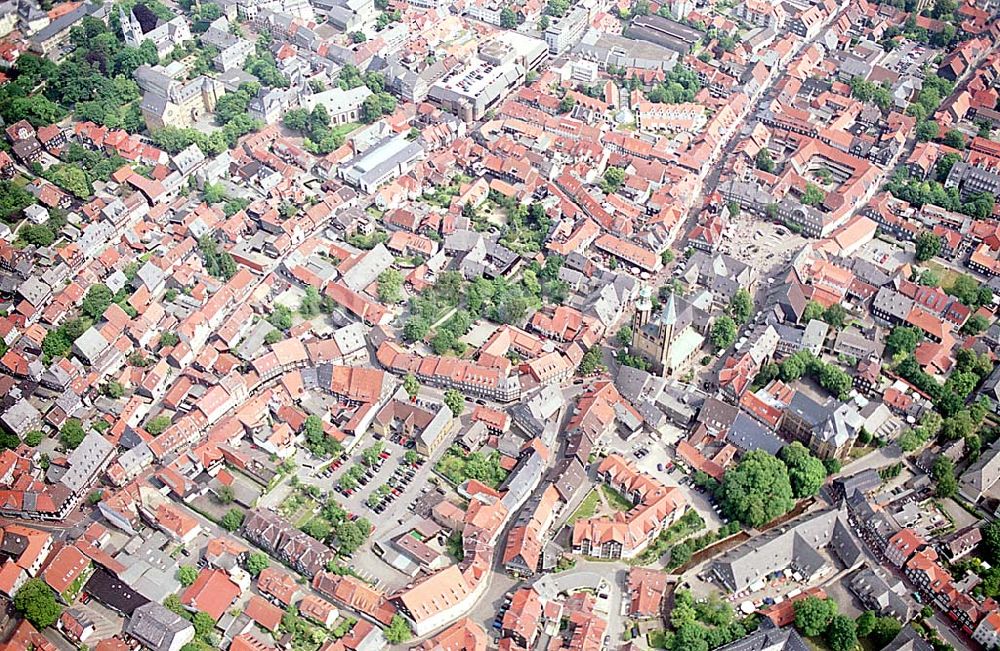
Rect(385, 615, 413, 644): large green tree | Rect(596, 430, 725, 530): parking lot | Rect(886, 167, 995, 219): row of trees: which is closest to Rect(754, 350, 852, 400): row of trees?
Rect(596, 430, 725, 530): parking lot

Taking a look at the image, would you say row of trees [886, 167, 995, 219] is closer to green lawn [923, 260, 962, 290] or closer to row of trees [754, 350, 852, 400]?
green lawn [923, 260, 962, 290]

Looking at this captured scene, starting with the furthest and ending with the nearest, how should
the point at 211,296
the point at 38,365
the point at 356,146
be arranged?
the point at 356,146 → the point at 211,296 → the point at 38,365

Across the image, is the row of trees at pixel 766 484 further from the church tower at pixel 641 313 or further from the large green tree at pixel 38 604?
the large green tree at pixel 38 604

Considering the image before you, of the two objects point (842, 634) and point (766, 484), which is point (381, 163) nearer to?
point (766, 484)

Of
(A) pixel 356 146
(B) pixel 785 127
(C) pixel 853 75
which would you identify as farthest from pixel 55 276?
(C) pixel 853 75

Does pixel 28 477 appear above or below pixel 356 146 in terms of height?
below

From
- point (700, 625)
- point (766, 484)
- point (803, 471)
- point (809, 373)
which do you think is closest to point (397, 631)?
point (700, 625)

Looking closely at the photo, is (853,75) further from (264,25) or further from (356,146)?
(264,25)
